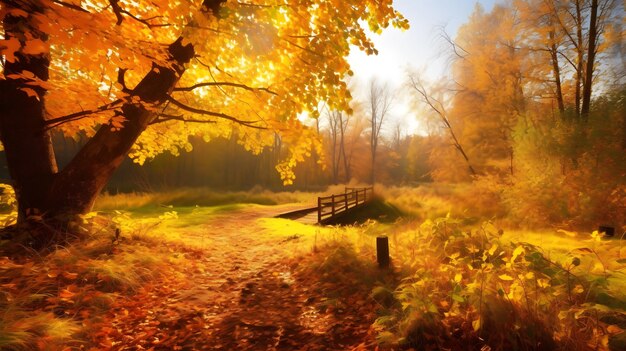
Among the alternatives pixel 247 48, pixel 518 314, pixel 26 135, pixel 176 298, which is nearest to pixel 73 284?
pixel 176 298

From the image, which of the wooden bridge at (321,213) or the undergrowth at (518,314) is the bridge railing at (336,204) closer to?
the wooden bridge at (321,213)

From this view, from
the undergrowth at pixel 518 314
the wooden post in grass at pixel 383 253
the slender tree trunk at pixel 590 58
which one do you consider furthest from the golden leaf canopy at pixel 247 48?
the slender tree trunk at pixel 590 58

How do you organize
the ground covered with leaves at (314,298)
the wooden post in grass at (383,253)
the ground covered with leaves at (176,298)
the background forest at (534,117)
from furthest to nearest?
the background forest at (534,117)
the wooden post in grass at (383,253)
the ground covered with leaves at (176,298)
the ground covered with leaves at (314,298)

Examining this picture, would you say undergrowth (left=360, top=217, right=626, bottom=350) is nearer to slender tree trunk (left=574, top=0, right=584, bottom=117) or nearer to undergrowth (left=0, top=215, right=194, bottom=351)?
undergrowth (left=0, top=215, right=194, bottom=351)

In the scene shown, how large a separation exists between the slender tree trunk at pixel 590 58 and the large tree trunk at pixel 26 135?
17051 millimetres

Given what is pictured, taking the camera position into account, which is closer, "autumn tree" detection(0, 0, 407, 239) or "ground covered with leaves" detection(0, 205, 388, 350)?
"ground covered with leaves" detection(0, 205, 388, 350)

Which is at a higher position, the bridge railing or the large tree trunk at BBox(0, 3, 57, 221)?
the large tree trunk at BBox(0, 3, 57, 221)

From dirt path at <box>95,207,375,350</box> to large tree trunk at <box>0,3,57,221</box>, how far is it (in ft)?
9.10

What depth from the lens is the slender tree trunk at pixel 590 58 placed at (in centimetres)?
1186

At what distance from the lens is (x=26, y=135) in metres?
5.07

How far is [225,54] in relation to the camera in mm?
6605

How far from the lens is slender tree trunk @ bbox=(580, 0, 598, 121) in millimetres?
11859

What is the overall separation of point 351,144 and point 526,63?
32.5m

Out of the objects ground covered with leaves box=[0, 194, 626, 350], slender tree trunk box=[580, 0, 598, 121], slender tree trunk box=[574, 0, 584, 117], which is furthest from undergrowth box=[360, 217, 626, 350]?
slender tree trunk box=[574, 0, 584, 117]
